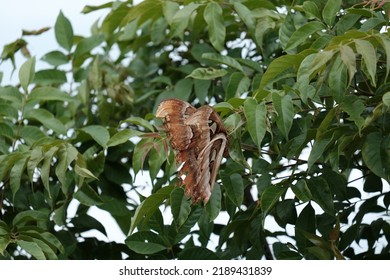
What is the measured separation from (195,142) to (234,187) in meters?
0.22

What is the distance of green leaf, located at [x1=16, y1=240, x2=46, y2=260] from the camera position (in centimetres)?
136

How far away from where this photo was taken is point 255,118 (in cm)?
123

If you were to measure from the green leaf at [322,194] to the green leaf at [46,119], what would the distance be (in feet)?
2.05

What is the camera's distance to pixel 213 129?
119 cm

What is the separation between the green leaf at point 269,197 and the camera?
130 cm

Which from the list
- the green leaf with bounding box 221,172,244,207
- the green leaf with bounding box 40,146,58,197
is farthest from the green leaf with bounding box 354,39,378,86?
the green leaf with bounding box 40,146,58,197

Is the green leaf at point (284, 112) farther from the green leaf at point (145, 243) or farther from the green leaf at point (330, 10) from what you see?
the green leaf at point (145, 243)

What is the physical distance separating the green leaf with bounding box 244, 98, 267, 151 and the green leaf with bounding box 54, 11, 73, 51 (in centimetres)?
87

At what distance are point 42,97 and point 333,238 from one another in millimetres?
762

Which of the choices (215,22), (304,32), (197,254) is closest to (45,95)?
(215,22)

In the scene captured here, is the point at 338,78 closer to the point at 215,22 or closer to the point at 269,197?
the point at 269,197

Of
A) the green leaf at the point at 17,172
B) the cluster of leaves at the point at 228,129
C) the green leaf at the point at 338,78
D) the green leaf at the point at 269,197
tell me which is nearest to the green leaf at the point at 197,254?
the cluster of leaves at the point at 228,129

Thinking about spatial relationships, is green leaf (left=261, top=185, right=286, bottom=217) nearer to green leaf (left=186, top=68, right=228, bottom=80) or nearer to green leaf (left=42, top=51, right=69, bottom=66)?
green leaf (left=186, top=68, right=228, bottom=80)

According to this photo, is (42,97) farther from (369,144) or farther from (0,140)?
(369,144)
